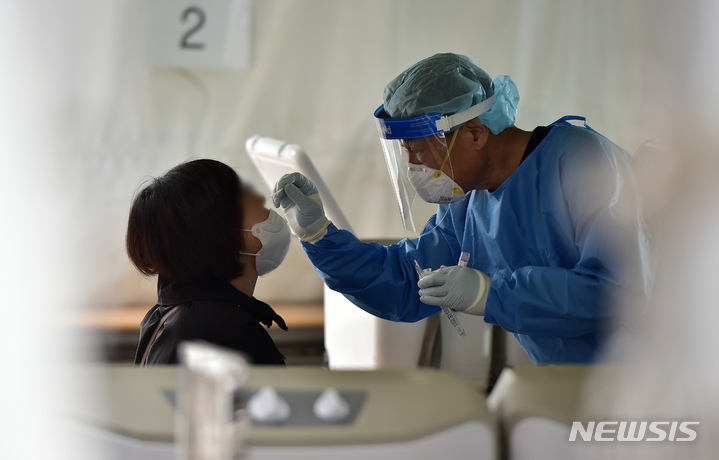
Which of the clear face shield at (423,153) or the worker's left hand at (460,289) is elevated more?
the clear face shield at (423,153)

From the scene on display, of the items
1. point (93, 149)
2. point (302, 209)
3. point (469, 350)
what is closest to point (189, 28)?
point (302, 209)

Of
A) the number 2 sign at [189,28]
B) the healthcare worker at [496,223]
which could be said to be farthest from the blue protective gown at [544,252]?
the number 2 sign at [189,28]

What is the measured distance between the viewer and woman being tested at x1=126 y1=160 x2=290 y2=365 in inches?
48.3

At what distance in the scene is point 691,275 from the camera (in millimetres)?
750

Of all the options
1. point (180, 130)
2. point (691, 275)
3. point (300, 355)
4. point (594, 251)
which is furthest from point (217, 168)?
point (300, 355)

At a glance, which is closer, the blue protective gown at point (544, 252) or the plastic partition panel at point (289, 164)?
the blue protective gown at point (544, 252)

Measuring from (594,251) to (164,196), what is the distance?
82 centimetres

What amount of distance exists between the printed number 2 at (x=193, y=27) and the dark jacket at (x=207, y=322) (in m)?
0.55

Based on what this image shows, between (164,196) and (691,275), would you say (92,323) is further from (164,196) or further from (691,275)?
(691,275)

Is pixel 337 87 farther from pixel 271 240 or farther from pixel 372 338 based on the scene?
pixel 271 240

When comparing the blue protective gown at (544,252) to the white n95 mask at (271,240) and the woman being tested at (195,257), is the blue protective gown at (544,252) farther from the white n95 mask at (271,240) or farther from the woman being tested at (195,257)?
the woman being tested at (195,257)

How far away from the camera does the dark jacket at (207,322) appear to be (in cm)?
119

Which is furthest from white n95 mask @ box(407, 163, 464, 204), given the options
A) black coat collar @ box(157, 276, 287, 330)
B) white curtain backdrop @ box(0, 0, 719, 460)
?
black coat collar @ box(157, 276, 287, 330)

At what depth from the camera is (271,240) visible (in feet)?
4.68
